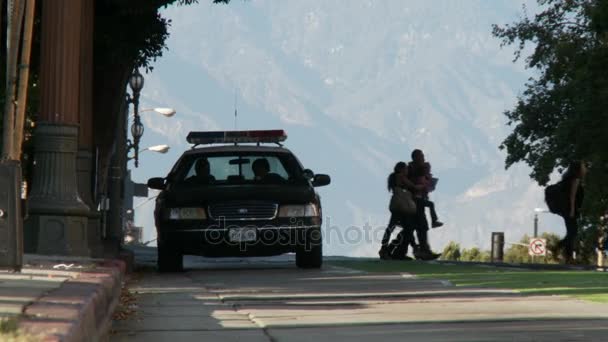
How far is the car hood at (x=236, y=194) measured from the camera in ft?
68.6

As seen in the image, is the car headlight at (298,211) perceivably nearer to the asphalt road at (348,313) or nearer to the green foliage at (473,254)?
the asphalt road at (348,313)

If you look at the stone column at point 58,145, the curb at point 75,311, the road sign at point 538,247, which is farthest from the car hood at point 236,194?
the road sign at point 538,247

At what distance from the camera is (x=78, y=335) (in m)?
7.48

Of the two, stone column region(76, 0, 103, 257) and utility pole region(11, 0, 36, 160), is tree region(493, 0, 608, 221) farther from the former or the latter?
utility pole region(11, 0, 36, 160)

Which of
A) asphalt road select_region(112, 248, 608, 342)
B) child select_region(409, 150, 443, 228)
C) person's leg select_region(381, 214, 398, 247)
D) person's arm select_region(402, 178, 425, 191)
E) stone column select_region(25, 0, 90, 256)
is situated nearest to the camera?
asphalt road select_region(112, 248, 608, 342)

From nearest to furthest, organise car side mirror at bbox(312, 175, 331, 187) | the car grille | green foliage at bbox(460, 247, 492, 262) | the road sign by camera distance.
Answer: the car grille, car side mirror at bbox(312, 175, 331, 187), the road sign, green foliage at bbox(460, 247, 492, 262)

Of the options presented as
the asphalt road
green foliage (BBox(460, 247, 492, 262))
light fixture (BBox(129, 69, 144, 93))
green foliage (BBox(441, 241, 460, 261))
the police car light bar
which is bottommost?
green foliage (BBox(460, 247, 492, 262))

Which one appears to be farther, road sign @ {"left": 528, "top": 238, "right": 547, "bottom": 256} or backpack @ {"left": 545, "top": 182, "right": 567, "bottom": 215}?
road sign @ {"left": 528, "top": 238, "right": 547, "bottom": 256}

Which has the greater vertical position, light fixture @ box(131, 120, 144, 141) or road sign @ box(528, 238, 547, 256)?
light fixture @ box(131, 120, 144, 141)

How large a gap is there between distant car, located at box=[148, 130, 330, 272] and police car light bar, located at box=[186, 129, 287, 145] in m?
1.10

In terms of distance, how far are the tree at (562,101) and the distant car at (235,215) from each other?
86.7 ft

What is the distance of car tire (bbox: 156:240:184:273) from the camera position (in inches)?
827

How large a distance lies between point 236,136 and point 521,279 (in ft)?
21.5

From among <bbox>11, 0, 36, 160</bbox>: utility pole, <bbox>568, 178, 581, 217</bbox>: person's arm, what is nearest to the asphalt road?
<bbox>11, 0, 36, 160</bbox>: utility pole
